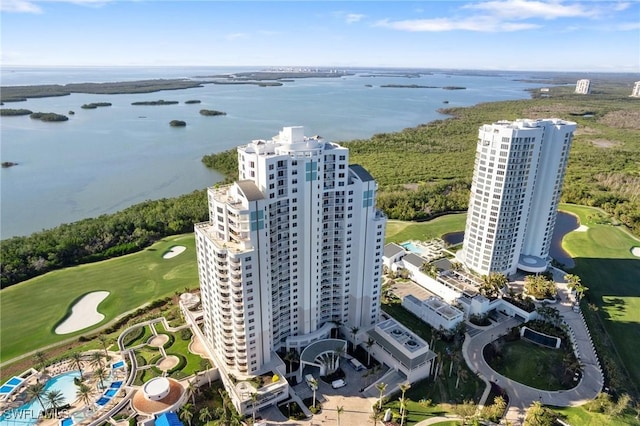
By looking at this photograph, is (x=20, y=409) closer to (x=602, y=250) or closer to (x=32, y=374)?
(x=32, y=374)

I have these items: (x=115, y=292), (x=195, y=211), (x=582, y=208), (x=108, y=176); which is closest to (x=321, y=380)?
(x=115, y=292)

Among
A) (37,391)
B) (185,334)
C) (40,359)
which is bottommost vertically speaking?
(185,334)

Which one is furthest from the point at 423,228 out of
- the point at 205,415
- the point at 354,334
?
the point at 205,415

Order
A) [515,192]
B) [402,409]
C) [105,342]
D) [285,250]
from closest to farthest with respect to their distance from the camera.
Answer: [402,409] < [285,250] < [105,342] < [515,192]

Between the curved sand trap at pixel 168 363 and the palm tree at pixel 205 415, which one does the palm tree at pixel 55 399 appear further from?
the palm tree at pixel 205 415

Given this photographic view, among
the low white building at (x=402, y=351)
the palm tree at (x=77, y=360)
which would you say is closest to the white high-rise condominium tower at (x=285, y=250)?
the low white building at (x=402, y=351)

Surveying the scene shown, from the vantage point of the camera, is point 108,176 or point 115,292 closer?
point 115,292

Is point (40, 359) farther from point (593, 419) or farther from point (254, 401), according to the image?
point (593, 419)
